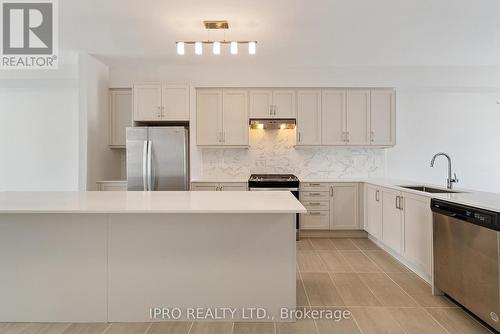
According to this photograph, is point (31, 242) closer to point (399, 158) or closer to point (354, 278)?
point (354, 278)

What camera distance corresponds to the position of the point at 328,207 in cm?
445

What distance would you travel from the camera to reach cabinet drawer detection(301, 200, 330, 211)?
4.44 metres

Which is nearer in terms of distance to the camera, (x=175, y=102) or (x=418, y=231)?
(x=418, y=231)

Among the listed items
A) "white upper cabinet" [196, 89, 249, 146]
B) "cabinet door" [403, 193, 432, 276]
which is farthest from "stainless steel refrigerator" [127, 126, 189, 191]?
"cabinet door" [403, 193, 432, 276]

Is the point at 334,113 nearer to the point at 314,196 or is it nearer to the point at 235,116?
the point at 314,196

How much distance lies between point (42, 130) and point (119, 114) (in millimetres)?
1537

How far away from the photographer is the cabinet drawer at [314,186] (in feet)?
14.6

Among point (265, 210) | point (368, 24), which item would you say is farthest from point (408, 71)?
point (265, 210)

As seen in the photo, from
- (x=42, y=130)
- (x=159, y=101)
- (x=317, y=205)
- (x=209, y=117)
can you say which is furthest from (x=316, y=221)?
(x=42, y=130)

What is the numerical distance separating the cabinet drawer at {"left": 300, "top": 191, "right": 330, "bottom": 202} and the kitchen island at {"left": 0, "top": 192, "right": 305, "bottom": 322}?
231 centimetres

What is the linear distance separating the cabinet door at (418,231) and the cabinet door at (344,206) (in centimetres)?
130

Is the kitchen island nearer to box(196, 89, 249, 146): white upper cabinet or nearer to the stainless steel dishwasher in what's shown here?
the stainless steel dishwasher

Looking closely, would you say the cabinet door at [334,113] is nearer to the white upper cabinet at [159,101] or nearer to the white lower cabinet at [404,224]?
the white lower cabinet at [404,224]

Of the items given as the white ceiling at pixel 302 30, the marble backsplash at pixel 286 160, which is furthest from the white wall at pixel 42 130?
the marble backsplash at pixel 286 160
